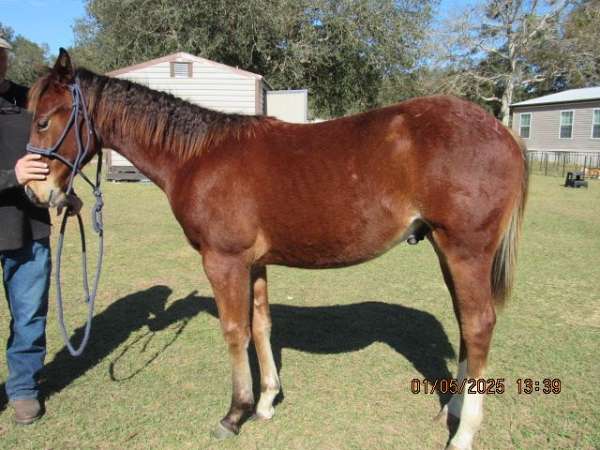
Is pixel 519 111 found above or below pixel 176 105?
above

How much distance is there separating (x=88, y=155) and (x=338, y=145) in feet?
4.97

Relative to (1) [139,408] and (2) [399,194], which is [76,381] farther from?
(2) [399,194]

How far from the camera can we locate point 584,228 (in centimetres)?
849

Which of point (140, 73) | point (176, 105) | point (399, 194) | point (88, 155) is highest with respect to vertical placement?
point (140, 73)

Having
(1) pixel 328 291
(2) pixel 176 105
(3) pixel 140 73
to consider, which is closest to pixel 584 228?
(1) pixel 328 291

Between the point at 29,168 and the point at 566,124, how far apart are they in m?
27.3

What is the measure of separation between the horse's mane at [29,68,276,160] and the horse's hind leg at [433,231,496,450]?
136 centimetres

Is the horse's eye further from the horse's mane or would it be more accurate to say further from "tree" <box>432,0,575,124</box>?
"tree" <box>432,0,575,124</box>

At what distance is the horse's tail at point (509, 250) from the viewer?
2.53 meters

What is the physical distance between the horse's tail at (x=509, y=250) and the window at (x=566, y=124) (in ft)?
82.5

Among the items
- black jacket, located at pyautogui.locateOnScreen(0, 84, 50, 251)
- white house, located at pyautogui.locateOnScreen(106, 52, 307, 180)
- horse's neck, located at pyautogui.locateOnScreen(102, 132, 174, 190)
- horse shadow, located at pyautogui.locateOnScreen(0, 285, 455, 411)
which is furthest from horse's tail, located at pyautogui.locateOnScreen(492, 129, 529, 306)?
white house, located at pyautogui.locateOnScreen(106, 52, 307, 180)

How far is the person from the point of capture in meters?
2.58

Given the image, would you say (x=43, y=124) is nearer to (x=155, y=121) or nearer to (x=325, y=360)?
(x=155, y=121)
